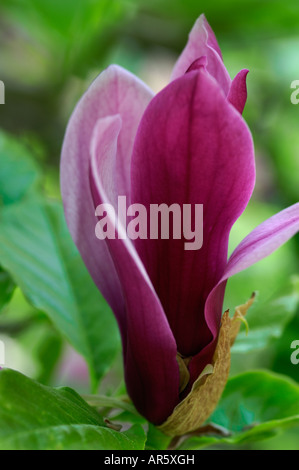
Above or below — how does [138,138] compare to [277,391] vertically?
above

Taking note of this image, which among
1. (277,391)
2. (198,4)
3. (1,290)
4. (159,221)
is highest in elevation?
(198,4)

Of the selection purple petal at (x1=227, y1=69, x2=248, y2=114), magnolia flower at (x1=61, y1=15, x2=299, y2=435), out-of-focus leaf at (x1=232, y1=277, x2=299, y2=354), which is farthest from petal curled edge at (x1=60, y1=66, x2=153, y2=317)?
out-of-focus leaf at (x1=232, y1=277, x2=299, y2=354)

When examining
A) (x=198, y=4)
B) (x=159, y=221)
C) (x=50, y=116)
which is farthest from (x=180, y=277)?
(x=198, y=4)

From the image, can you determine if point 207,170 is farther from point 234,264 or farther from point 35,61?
point 35,61

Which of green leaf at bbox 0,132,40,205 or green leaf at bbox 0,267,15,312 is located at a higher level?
green leaf at bbox 0,132,40,205

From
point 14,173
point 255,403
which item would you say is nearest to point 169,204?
point 255,403

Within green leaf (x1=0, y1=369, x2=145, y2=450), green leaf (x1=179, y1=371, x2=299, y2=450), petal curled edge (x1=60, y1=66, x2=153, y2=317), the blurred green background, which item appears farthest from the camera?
the blurred green background

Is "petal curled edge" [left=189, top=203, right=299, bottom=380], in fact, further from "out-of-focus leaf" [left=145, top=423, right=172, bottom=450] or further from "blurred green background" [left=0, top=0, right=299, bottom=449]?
"blurred green background" [left=0, top=0, right=299, bottom=449]
